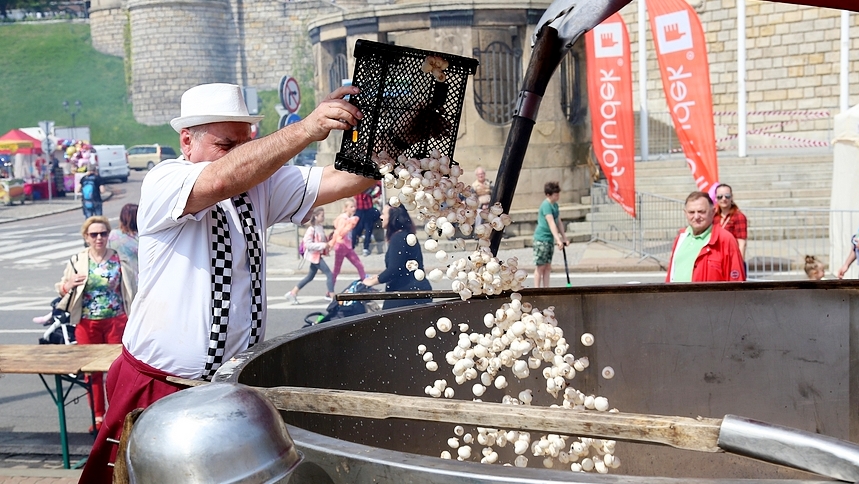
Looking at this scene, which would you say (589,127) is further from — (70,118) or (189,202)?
(70,118)

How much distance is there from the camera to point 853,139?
37.6 feet

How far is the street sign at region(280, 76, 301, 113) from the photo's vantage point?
16.3m

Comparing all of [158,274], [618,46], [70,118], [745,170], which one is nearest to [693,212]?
[158,274]

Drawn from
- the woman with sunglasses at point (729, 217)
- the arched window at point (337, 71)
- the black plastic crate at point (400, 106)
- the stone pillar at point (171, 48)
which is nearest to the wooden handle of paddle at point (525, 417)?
the black plastic crate at point (400, 106)

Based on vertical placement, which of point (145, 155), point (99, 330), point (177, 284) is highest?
point (145, 155)

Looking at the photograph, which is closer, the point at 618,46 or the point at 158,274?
the point at 158,274

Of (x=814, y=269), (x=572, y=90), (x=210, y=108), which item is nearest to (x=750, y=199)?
(x=572, y=90)

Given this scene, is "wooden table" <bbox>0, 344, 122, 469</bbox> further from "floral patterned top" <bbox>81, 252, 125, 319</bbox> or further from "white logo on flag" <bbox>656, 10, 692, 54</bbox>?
"white logo on flag" <bbox>656, 10, 692, 54</bbox>

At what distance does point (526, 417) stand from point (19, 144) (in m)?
36.6

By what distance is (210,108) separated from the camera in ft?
10.6

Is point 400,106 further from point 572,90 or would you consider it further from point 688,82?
point 572,90

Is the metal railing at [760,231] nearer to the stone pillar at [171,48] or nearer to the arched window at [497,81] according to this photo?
the arched window at [497,81]

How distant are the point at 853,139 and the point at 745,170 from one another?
912cm

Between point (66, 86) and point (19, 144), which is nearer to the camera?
point (19, 144)
